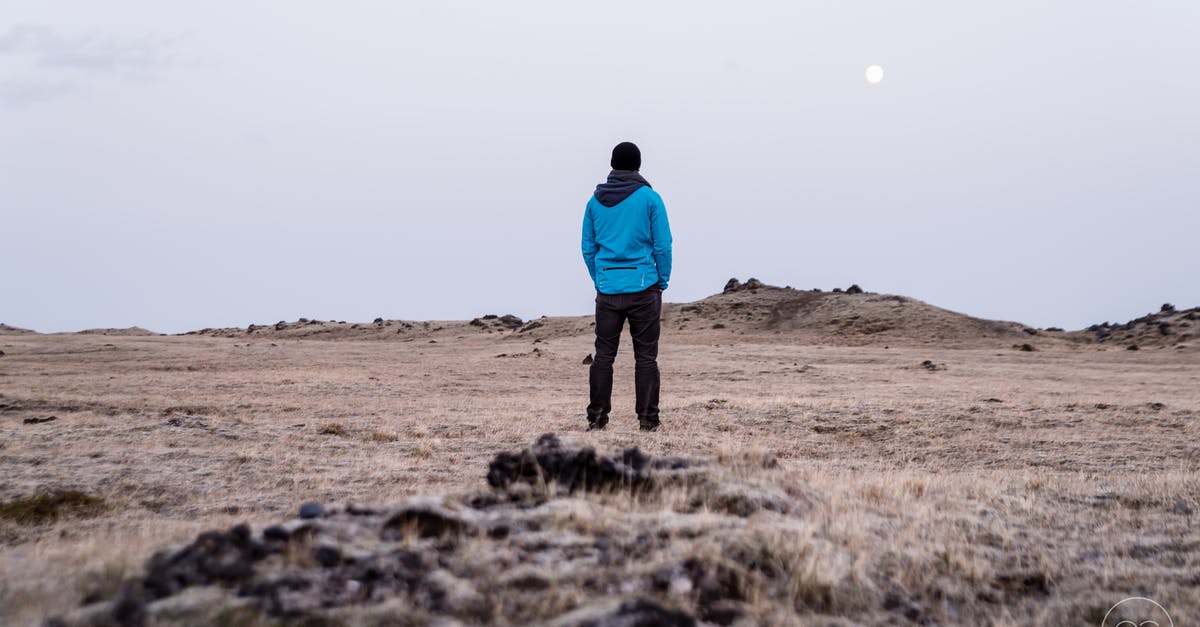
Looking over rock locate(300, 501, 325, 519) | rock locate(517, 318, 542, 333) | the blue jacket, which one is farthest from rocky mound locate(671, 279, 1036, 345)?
rock locate(300, 501, 325, 519)

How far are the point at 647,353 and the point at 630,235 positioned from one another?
55.2 inches

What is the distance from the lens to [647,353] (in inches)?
373

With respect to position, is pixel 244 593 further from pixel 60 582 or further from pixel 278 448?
pixel 278 448

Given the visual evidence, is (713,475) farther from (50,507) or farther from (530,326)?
(530,326)

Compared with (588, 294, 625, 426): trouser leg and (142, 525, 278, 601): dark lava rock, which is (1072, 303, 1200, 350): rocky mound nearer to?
(588, 294, 625, 426): trouser leg

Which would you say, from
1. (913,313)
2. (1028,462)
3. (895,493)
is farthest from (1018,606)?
(913,313)

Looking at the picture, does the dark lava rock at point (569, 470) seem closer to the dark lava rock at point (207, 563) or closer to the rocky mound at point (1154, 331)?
the dark lava rock at point (207, 563)

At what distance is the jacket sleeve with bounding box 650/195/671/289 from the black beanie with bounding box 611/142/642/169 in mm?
511

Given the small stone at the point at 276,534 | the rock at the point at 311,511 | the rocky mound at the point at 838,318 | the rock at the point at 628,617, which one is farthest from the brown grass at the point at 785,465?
the rocky mound at the point at 838,318

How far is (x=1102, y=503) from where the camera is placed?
5.30 m

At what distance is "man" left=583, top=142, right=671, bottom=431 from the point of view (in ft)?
29.9

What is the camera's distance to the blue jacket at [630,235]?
358 inches

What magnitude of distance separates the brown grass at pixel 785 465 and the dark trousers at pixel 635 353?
0.35 metres

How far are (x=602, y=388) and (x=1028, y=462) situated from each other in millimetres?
4483
